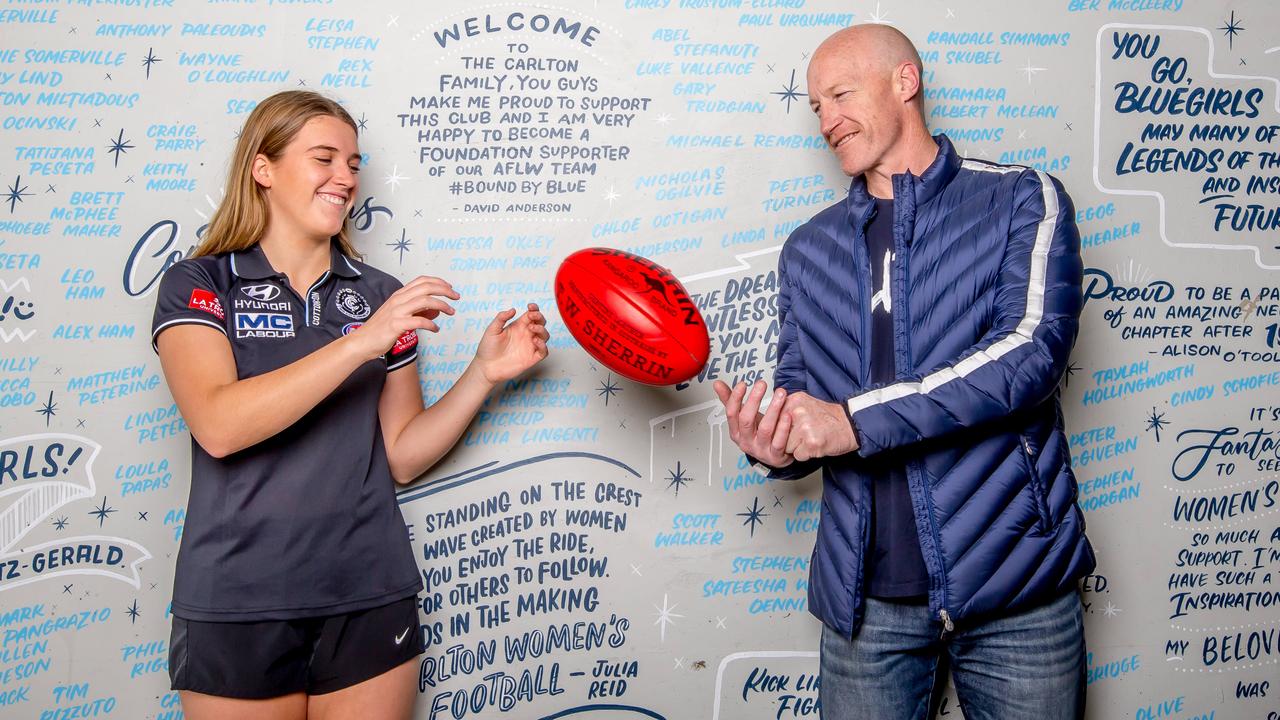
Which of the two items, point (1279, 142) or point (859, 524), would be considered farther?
point (1279, 142)

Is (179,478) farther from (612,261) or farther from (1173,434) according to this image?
(1173,434)

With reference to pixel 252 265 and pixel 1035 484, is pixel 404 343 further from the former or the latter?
pixel 1035 484

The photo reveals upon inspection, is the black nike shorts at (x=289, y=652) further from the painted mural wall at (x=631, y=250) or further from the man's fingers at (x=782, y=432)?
the man's fingers at (x=782, y=432)

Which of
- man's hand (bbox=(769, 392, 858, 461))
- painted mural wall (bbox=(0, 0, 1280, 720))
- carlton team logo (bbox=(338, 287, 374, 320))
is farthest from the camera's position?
painted mural wall (bbox=(0, 0, 1280, 720))

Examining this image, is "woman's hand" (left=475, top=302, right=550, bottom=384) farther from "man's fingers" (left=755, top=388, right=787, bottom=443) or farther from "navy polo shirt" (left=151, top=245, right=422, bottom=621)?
"man's fingers" (left=755, top=388, right=787, bottom=443)

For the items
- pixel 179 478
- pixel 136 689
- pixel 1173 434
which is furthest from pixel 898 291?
pixel 136 689

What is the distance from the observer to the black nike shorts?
1258mm

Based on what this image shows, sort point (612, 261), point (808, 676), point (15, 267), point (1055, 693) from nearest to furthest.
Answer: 1. point (1055, 693)
2. point (612, 261)
3. point (15, 267)
4. point (808, 676)

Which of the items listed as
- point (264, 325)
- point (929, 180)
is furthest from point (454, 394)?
point (929, 180)

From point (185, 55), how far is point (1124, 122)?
1.87m

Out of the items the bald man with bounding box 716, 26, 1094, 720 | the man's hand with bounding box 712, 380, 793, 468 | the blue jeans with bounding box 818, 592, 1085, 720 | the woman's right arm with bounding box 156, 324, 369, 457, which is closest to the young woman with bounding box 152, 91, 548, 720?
the woman's right arm with bounding box 156, 324, 369, 457

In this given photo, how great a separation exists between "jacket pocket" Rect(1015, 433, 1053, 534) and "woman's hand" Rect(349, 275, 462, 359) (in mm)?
873

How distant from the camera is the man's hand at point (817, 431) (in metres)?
1.19

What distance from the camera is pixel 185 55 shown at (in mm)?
1645
